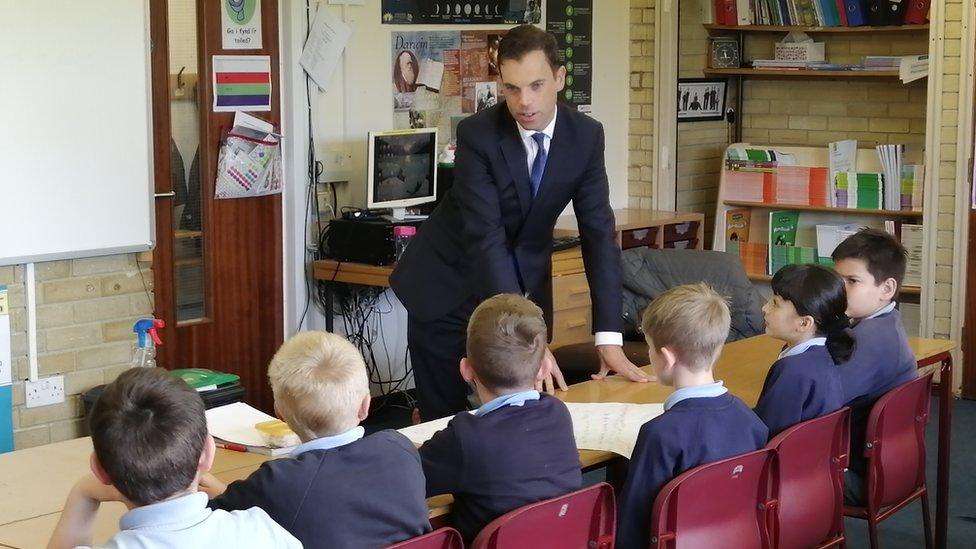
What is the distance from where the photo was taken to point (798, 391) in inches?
124

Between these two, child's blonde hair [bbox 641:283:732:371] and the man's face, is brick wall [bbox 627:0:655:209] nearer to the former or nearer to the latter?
the man's face

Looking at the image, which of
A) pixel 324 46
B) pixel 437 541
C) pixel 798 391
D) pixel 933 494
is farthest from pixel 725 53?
pixel 437 541

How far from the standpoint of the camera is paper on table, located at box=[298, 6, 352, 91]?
5.67m

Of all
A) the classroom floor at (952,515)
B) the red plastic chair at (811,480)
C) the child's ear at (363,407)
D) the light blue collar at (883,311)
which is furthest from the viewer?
the classroom floor at (952,515)

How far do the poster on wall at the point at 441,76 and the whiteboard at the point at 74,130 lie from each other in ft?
4.80

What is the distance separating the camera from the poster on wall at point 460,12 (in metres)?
6.00

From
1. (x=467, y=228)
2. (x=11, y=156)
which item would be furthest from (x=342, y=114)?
(x=467, y=228)

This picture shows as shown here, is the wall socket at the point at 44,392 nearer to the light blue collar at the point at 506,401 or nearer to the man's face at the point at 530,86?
the man's face at the point at 530,86

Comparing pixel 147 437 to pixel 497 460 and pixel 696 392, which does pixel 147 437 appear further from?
pixel 696 392

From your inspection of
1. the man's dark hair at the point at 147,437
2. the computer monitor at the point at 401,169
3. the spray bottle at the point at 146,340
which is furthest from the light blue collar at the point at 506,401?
the computer monitor at the point at 401,169

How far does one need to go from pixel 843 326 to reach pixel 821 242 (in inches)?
148

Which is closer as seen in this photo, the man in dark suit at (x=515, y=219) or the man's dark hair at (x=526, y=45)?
the man's dark hair at (x=526, y=45)

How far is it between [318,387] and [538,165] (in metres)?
1.38

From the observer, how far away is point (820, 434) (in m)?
3.12
